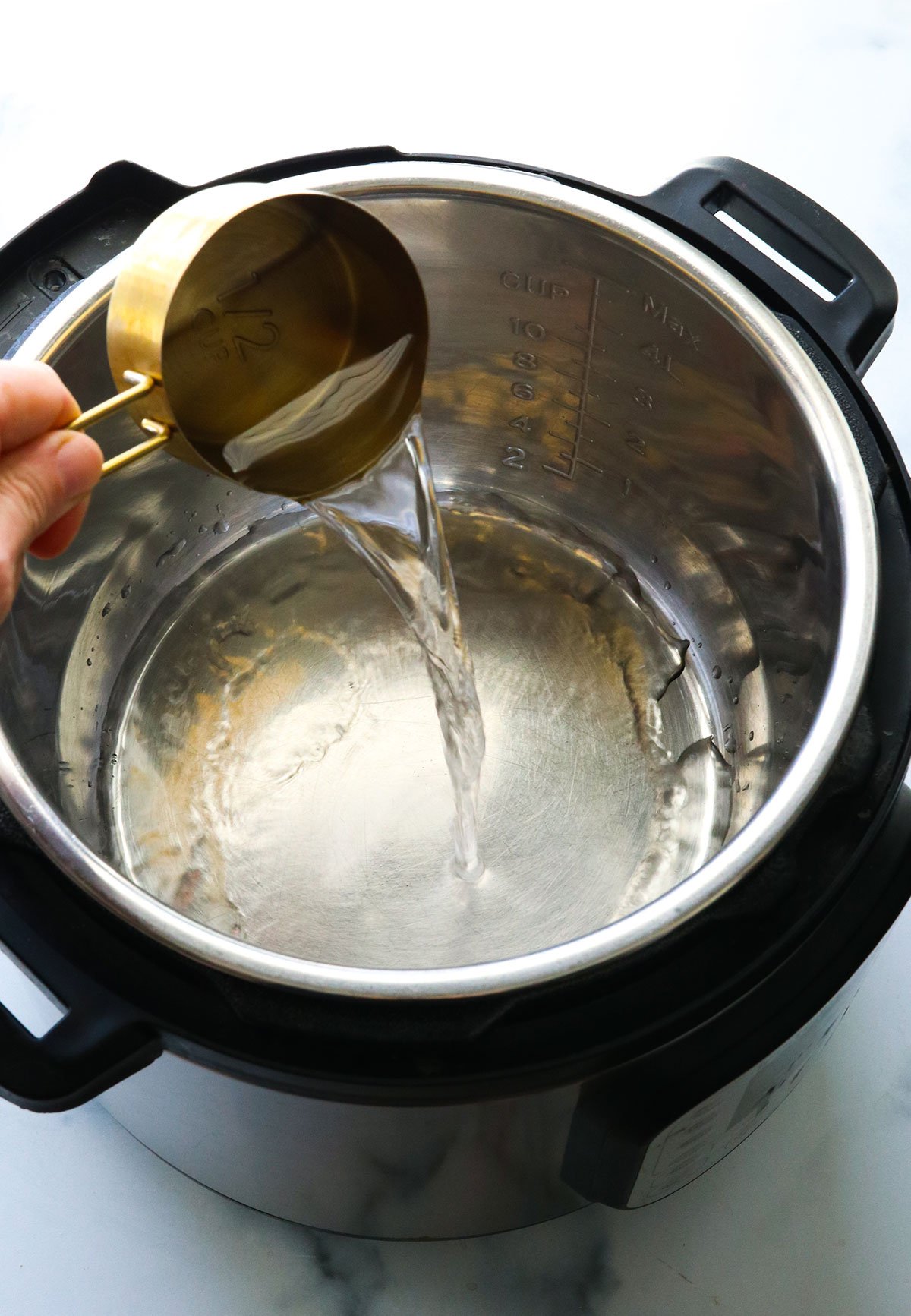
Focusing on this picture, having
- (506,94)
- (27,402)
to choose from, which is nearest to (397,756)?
(27,402)

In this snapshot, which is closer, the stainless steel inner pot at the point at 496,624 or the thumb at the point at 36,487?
the thumb at the point at 36,487

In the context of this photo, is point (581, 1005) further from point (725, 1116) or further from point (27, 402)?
point (27, 402)

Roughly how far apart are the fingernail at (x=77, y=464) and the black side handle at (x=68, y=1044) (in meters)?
0.24

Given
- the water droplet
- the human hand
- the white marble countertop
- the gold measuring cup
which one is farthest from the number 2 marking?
the white marble countertop

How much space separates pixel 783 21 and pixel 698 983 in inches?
48.3

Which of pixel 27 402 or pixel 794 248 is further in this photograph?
pixel 794 248

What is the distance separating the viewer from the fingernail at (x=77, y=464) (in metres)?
0.67

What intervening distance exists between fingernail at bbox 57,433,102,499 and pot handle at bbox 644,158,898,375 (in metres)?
0.49

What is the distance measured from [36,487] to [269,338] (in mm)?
202

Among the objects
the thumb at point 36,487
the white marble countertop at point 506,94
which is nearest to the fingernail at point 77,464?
the thumb at point 36,487

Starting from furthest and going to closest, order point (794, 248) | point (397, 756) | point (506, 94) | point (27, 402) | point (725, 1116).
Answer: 1. point (506, 94)
2. point (397, 756)
3. point (794, 248)
4. point (725, 1116)
5. point (27, 402)

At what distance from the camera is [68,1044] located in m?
0.64

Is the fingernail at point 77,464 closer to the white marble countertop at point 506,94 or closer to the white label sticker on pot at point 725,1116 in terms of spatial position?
the white label sticker on pot at point 725,1116

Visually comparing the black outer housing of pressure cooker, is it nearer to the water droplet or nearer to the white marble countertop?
the white marble countertop
